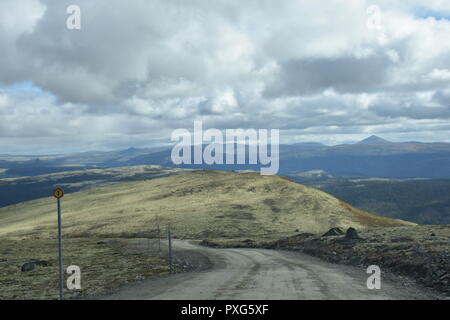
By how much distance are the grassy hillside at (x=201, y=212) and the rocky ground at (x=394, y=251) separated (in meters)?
26.5

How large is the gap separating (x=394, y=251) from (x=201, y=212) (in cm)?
6628

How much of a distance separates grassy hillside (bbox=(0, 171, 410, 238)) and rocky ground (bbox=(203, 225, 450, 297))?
86.9 ft

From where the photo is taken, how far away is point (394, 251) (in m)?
33.7

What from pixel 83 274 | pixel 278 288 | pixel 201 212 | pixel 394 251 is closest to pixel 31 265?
pixel 83 274

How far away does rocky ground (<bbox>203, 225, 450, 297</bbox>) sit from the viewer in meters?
25.8

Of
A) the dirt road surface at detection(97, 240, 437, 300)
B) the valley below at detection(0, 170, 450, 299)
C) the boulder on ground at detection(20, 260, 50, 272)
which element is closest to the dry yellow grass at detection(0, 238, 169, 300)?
the valley below at detection(0, 170, 450, 299)

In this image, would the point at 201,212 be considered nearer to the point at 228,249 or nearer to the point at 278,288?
the point at 228,249

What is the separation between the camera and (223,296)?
17.5 m

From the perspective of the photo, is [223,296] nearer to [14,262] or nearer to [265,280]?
[265,280]

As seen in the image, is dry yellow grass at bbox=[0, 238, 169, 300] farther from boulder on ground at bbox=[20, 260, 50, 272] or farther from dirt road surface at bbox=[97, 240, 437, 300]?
dirt road surface at bbox=[97, 240, 437, 300]
